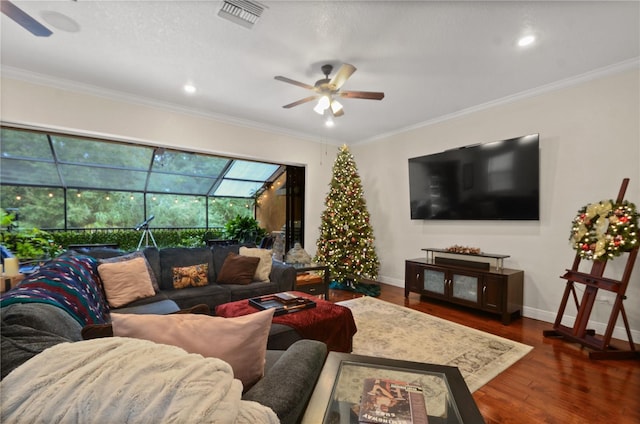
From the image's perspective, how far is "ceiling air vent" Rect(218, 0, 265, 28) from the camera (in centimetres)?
218

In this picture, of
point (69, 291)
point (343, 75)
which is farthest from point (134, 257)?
point (343, 75)

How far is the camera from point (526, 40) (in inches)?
102

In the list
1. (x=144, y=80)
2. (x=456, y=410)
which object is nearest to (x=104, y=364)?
(x=456, y=410)

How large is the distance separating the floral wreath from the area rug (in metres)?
1.10

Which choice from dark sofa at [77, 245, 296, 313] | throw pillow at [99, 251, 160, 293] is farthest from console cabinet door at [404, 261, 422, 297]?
throw pillow at [99, 251, 160, 293]

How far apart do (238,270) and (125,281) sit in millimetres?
1139

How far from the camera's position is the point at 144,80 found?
343cm

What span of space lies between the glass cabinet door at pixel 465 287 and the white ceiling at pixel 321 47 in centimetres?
236

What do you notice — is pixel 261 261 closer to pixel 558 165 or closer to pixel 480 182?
pixel 480 182

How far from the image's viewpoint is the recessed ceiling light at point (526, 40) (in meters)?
2.54

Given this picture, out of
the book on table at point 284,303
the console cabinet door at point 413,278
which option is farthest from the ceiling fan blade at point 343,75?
the console cabinet door at point 413,278

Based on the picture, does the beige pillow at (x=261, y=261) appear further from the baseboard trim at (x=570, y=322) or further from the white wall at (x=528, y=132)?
the baseboard trim at (x=570, y=322)

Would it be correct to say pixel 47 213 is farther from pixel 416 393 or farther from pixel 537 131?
pixel 537 131

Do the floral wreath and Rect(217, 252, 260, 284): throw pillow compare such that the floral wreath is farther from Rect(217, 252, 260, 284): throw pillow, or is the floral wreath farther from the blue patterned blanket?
the blue patterned blanket
